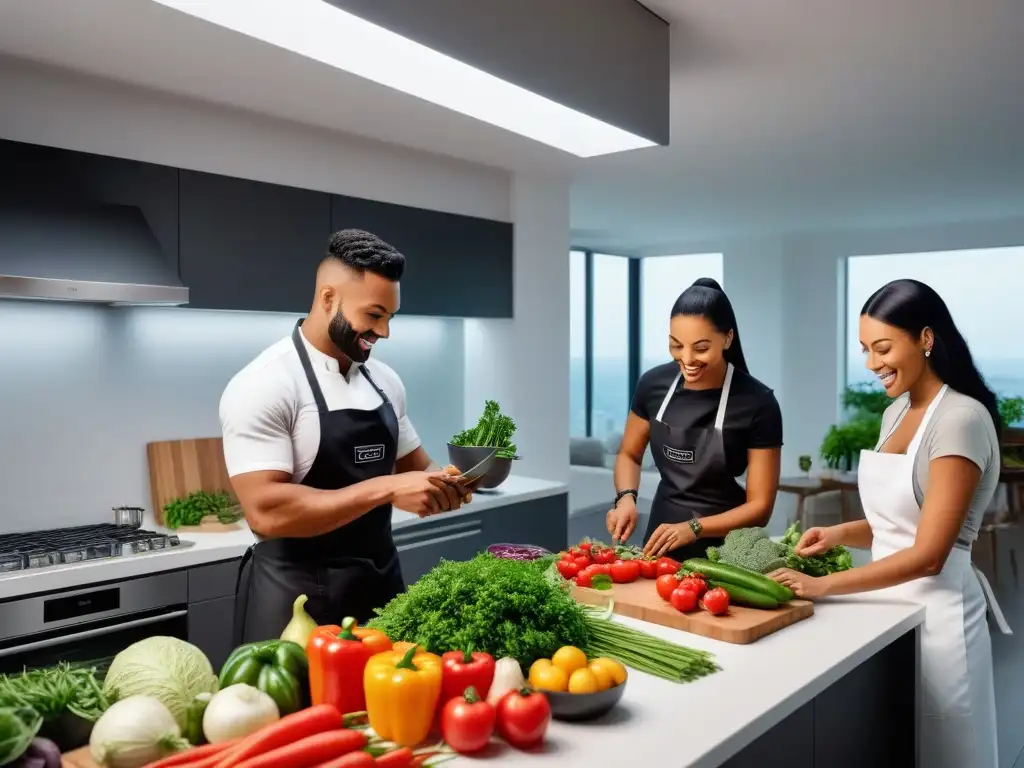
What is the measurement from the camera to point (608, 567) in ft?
7.68

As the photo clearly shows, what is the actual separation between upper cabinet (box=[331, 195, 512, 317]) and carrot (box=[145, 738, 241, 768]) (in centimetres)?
319

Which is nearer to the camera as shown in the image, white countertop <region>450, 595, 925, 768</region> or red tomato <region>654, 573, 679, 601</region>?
white countertop <region>450, 595, 925, 768</region>

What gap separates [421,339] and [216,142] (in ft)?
5.90

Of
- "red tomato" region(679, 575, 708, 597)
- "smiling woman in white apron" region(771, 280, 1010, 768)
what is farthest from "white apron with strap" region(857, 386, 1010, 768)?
"red tomato" region(679, 575, 708, 597)

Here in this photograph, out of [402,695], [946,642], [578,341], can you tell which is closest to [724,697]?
[402,695]

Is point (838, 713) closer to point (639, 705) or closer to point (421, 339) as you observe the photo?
point (639, 705)

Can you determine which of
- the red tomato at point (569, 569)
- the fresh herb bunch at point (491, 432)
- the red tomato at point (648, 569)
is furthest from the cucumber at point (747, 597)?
the fresh herb bunch at point (491, 432)

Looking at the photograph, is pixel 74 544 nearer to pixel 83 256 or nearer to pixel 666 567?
pixel 83 256

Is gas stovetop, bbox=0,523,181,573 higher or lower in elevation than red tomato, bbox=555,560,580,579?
lower

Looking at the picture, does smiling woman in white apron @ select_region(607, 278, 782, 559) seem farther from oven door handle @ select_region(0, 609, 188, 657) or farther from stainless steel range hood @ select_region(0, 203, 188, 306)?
stainless steel range hood @ select_region(0, 203, 188, 306)

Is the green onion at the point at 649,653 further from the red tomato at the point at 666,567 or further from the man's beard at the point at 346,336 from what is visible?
the man's beard at the point at 346,336

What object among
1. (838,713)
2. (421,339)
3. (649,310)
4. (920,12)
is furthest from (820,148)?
(649,310)

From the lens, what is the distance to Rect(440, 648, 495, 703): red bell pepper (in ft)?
4.71

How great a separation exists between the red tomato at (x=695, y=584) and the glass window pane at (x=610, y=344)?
740cm
